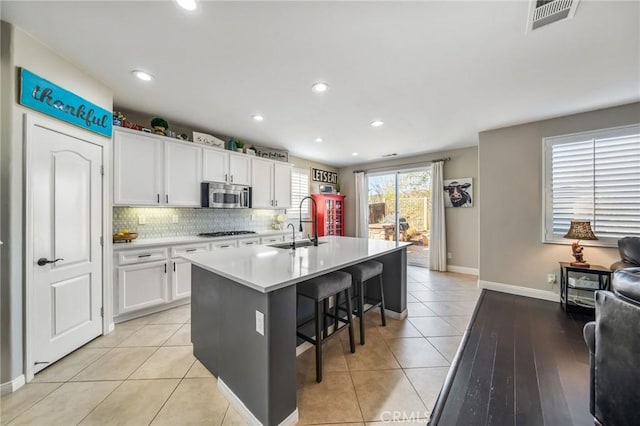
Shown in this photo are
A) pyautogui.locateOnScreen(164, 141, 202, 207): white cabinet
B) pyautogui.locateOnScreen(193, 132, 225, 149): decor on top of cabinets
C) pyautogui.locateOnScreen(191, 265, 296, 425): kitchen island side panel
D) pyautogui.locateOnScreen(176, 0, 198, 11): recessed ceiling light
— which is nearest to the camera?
pyautogui.locateOnScreen(191, 265, 296, 425): kitchen island side panel

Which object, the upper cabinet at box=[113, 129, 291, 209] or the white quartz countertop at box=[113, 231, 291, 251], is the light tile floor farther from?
the upper cabinet at box=[113, 129, 291, 209]

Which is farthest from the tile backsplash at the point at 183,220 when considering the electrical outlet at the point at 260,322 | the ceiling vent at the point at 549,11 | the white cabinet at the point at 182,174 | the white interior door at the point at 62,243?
the ceiling vent at the point at 549,11

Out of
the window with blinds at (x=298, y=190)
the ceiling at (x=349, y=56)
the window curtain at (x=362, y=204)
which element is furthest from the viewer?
the window curtain at (x=362, y=204)

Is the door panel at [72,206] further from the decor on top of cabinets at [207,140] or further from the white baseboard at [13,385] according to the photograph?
the decor on top of cabinets at [207,140]

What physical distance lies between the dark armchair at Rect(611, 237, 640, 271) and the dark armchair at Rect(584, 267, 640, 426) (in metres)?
1.96

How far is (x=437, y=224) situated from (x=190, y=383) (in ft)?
16.5

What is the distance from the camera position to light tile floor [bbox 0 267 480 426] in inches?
61.0

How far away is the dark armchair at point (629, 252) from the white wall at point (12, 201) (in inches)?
223

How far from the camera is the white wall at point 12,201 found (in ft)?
5.69

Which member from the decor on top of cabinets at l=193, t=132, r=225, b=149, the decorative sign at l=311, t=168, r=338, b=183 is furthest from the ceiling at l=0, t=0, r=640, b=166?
the decorative sign at l=311, t=168, r=338, b=183

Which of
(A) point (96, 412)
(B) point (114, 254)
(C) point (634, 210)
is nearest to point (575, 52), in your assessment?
(C) point (634, 210)

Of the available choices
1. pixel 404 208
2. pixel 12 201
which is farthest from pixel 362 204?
pixel 12 201

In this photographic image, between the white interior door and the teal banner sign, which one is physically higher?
the teal banner sign

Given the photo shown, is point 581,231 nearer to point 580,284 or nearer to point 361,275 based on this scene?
point 580,284
